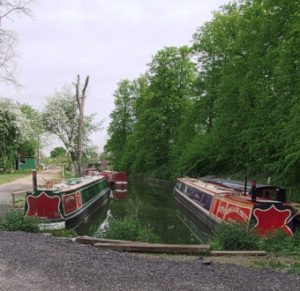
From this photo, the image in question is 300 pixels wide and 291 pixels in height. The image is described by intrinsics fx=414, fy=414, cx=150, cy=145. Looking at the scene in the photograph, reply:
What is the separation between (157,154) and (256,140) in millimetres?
22139

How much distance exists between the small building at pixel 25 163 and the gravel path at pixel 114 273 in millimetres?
42625

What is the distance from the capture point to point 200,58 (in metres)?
31.9

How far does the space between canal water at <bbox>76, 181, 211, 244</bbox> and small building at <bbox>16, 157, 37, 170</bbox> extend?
24796 mm

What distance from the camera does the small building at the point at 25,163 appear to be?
159ft

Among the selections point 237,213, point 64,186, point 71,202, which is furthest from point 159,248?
point 64,186

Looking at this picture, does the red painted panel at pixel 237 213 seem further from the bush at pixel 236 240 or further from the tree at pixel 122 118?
the tree at pixel 122 118

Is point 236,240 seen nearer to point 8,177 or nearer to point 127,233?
point 127,233

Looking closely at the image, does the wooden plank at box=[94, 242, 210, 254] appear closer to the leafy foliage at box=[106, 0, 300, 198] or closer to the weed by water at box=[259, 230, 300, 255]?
the weed by water at box=[259, 230, 300, 255]

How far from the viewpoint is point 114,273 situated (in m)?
6.02

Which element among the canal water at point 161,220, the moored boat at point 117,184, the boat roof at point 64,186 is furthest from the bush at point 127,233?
the moored boat at point 117,184

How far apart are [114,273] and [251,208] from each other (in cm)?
593

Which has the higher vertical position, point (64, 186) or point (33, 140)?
point (33, 140)

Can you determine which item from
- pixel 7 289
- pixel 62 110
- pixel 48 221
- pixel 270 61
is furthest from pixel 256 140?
pixel 62 110

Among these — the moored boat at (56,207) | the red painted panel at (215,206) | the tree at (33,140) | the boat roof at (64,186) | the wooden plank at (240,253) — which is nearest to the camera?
the wooden plank at (240,253)
